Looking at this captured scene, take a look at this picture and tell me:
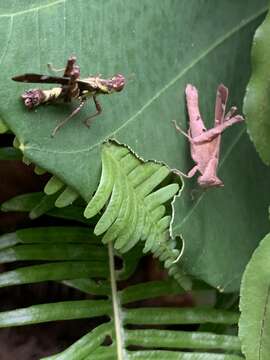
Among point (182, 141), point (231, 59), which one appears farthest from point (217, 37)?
point (182, 141)

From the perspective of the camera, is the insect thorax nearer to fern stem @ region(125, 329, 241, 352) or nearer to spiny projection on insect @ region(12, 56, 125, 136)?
spiny projection on insect @ region(12, 56, 125, 136)

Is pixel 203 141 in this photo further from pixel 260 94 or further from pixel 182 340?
pixel 182 340

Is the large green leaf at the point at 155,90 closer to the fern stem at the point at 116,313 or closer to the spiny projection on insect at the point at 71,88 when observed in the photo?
the spiny projection on insect at the point at 71,88

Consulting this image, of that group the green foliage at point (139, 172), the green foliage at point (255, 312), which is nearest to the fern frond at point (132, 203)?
the green foliage at point (139, 172)

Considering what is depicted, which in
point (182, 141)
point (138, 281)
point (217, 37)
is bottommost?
point (138, 281)

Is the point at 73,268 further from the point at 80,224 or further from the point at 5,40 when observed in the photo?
the point at 5,40
